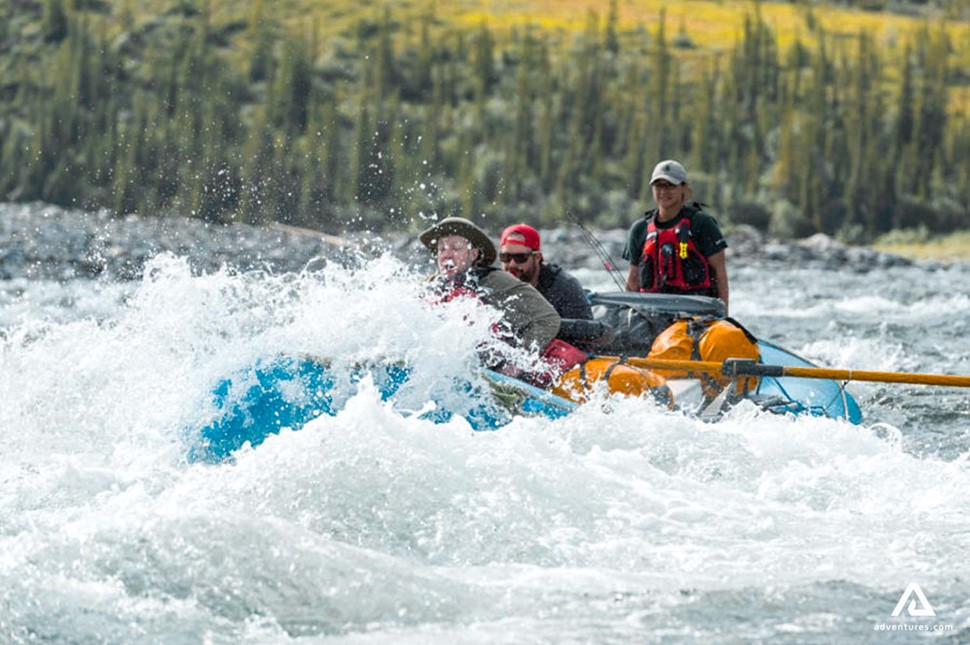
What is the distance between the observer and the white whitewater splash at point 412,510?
5.31m

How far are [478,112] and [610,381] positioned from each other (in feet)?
275

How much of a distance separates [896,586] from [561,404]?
254 cm

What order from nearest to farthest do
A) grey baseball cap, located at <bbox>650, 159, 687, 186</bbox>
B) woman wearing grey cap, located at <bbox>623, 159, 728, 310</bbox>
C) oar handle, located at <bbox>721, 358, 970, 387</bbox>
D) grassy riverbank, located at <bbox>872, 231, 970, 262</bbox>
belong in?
oar handle, located at <bbox>721, 358, 970, 387</bbox> < grey baseball cap, located at <bbox>650, 159, 687, 186</bbox> < woman wearing grey cap, located at <bbox>623, 159, 728, 310</bbox> < grassy riverbank, located at <bbox>872, 231, 970, 262</bbox>

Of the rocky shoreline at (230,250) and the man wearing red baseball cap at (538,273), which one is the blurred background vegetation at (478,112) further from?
the man wearing red baseball cap at (538,273)

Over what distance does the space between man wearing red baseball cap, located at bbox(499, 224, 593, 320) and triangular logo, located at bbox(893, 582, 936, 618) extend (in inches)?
153

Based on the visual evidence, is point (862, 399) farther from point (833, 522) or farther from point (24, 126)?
point (24, 126)

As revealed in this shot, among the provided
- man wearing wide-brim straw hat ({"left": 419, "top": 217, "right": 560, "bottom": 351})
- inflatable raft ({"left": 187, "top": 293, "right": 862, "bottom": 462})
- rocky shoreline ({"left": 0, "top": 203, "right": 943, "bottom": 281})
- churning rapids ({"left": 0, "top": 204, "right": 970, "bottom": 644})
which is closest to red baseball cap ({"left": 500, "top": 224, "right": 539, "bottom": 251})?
inflatable raft ({"left": 187, "top": 293, "right": 862, "bottom": 462})

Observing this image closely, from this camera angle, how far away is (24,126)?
9031 cm

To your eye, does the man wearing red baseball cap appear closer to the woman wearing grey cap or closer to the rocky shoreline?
the woman wearing grey cap

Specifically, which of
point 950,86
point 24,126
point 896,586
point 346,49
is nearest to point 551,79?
point 346,49

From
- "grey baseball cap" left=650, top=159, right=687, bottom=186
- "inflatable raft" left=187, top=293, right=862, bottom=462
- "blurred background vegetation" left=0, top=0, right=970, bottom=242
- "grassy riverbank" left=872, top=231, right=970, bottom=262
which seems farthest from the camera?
"blurred background vegetation" left=0, top=0, right=970, bottom=242

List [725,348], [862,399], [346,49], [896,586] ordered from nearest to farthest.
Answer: [896,586] → [725,348] → [862,399] → [346,49]

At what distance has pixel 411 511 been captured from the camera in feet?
20.6

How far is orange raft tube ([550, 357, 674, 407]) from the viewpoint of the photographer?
26.6 feet
